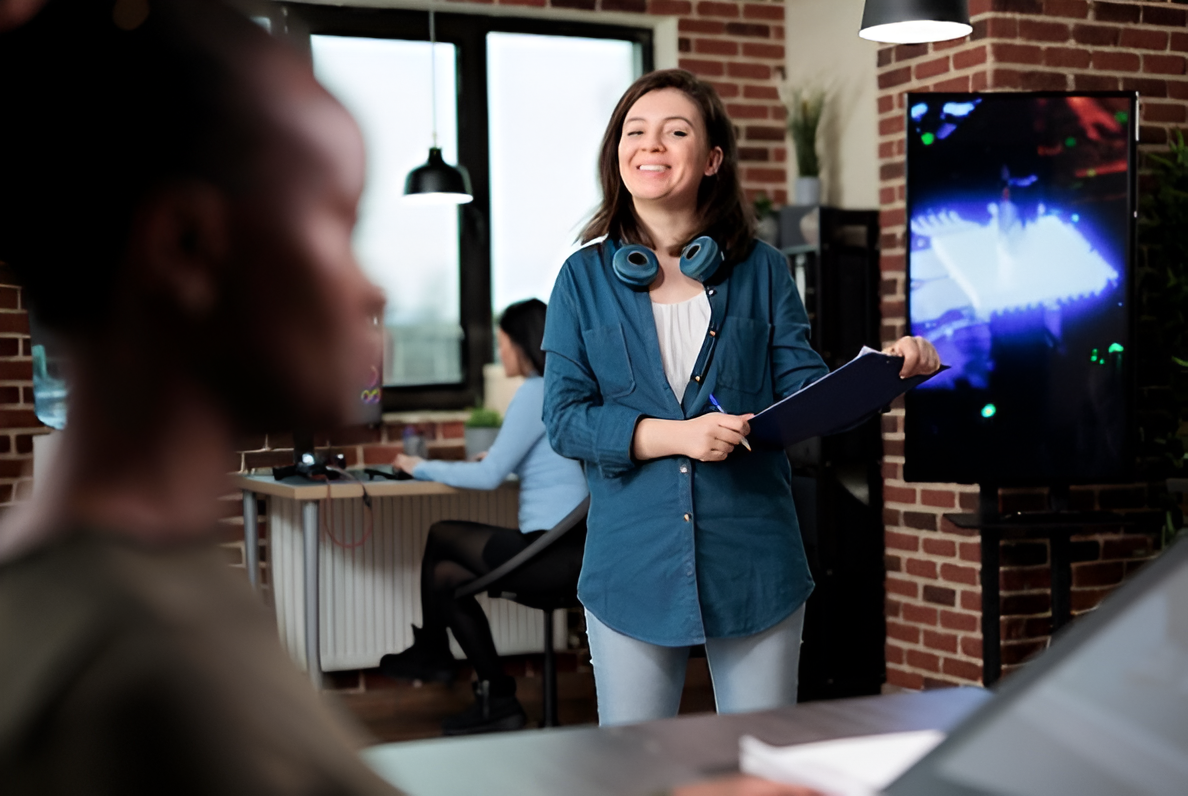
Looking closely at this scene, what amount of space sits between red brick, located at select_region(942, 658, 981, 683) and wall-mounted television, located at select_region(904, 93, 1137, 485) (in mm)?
806

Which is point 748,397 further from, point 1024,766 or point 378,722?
point 378,722

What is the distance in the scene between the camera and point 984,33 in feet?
12.9

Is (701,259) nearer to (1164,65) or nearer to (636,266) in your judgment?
(636,266)

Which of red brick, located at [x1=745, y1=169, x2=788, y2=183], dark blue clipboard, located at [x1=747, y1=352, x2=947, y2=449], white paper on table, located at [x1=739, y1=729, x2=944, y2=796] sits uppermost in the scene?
red brick, located at [x1=745, y1=169, x2=788, y2=183]

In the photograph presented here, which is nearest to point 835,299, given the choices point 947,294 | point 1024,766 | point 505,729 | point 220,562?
point 947,294

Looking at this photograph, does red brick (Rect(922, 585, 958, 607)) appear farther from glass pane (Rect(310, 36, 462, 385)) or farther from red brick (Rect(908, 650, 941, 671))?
glass pane (Rect(310, 36, 462, 385))

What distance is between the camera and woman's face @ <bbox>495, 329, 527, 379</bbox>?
13.7ft

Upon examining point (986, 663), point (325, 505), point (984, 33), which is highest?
point (984, 33)

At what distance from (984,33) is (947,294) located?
91 centimetres

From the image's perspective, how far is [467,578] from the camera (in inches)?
163

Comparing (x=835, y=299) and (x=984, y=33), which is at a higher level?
(x=984, y=33)

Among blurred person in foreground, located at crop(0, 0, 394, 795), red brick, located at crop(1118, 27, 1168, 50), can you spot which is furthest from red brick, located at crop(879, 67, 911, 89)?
blurred person in foreground, located at crop(0, 0, 394, 795)

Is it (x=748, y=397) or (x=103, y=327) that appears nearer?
(x=103, y=327)

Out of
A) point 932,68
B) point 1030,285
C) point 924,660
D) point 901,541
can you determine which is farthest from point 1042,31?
point 924,660
